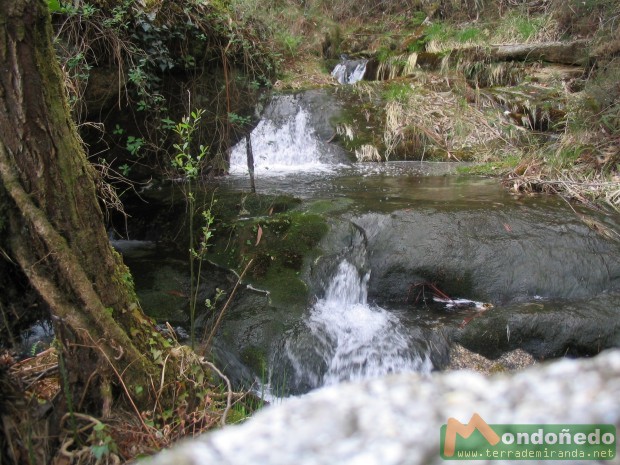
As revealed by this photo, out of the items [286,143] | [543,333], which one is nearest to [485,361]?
[543,333]

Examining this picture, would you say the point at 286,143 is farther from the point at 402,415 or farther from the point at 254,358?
the point at 402,415

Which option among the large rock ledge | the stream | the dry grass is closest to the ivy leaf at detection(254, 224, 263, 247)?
the stream

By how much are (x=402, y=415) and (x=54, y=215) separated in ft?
4.30

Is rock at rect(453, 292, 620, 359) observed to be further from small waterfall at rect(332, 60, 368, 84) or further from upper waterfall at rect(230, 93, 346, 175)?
small waterfall at rect(332, 60, 368, 84)

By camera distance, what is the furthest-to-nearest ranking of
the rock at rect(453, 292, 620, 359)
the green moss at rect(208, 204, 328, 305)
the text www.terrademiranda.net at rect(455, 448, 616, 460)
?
the green moss at rect(208, 204, 328, 305)
the rock at rect(453, 292, 620, 359)
the text www.terrademiranda.net at rect(455, 448, 616, 460)

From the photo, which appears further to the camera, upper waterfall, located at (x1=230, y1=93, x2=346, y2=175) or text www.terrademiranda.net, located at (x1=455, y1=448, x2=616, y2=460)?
upper waterfall, located at (x1=230, y1=93, x2=346, y2=175)

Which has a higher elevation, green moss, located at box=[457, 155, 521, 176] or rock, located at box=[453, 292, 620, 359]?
green moss, located at box=[457, 155, 521, 176]

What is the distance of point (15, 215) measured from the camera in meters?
1.49

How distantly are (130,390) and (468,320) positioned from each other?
2.80 metres

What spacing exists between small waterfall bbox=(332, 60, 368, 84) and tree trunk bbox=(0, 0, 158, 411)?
30.2 ft

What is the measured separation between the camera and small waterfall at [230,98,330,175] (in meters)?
7.21

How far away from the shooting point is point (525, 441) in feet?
2.15

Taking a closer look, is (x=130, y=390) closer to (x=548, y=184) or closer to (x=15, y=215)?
(x=15, y=215)

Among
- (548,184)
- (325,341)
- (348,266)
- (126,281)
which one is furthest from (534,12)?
(126,281)
